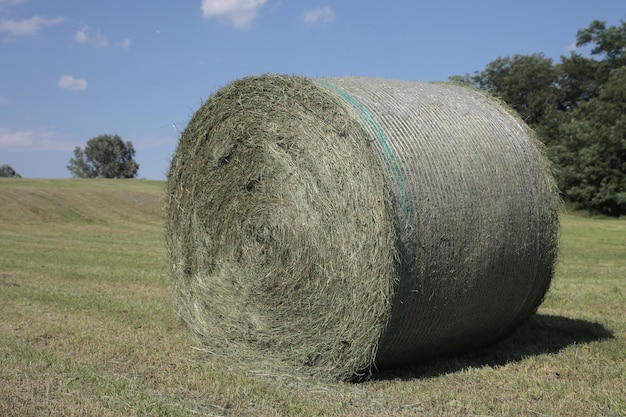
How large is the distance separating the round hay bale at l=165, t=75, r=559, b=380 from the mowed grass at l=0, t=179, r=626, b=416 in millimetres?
352

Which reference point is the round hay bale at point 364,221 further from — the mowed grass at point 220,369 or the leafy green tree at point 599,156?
the leafy green tree at point 599,156

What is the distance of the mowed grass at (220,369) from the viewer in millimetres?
4680

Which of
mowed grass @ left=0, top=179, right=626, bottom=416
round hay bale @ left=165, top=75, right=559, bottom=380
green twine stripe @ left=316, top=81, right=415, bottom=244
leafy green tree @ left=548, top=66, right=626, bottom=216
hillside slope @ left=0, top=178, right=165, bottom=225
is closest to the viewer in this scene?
mowed grass @ left=0, top=179, right=626, bottom=416

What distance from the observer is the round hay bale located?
5199 mm

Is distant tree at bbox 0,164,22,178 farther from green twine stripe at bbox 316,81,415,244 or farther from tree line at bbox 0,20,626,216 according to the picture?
green twine stripe at bbox 316,81,415,244

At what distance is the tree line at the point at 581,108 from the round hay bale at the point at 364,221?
77.5ft

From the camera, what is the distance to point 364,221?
17.1ft

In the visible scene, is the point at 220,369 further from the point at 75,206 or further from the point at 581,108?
the point at 581,108

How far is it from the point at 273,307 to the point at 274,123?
1590 millimetres

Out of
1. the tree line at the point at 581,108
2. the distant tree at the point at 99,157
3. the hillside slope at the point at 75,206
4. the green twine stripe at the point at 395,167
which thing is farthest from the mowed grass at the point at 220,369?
the distant tree at the point at 99,157

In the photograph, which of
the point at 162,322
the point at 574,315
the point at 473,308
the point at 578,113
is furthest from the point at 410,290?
the point at 578,113

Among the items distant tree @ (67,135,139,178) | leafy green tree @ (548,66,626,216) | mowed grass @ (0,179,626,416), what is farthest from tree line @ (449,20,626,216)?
distant tree @ (67,135,139,178)

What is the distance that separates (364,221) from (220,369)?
172cm

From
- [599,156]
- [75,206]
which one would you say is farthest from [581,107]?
[75,206]
